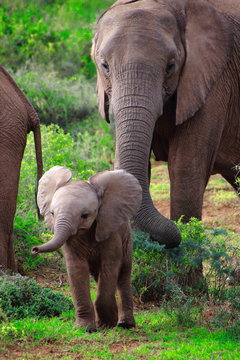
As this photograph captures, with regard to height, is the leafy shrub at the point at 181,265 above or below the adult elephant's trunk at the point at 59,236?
below

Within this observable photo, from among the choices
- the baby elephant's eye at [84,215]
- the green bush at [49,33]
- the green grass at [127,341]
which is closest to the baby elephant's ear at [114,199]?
the baby elephant's eye at [84,215]

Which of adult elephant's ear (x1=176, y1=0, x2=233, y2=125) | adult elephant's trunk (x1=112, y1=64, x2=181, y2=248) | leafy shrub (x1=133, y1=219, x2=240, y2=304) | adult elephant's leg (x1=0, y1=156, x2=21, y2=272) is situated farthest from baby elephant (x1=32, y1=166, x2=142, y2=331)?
adult elephant's ear (x1=176, y1=0, x2=233, y2=125)

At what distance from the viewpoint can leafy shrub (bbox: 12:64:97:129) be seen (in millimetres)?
13656

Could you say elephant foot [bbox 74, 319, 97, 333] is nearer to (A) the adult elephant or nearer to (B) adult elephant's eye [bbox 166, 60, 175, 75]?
(A) the adult elephant

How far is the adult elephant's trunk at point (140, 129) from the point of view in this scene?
618cm

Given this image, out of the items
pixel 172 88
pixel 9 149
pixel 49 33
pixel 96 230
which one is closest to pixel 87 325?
pixel 96 230

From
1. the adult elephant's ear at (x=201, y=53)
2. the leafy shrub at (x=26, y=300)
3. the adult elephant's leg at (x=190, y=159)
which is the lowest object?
the leafy shrub at (x=26, y=300)

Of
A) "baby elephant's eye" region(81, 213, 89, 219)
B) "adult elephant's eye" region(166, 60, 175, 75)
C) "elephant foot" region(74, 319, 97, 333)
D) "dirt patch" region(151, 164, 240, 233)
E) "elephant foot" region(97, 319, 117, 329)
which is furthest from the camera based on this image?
"dirt patch" region(151, 164, 240, 233)

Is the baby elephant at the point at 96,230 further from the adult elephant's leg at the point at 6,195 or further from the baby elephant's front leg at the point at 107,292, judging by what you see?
the adult elephant's leg at the point at 6,195

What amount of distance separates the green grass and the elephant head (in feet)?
2.27

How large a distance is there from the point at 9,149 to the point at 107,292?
1770mm

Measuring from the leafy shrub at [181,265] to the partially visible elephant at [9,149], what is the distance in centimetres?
107

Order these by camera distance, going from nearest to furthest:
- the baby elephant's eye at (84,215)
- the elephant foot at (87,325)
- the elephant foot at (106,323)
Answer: the baby elephant's eye at (84,215)
the elephant foot at (87,325)
the elephant foot at (106,323)

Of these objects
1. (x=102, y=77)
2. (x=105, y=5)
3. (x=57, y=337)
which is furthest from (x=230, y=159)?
(x=105, y=5)
